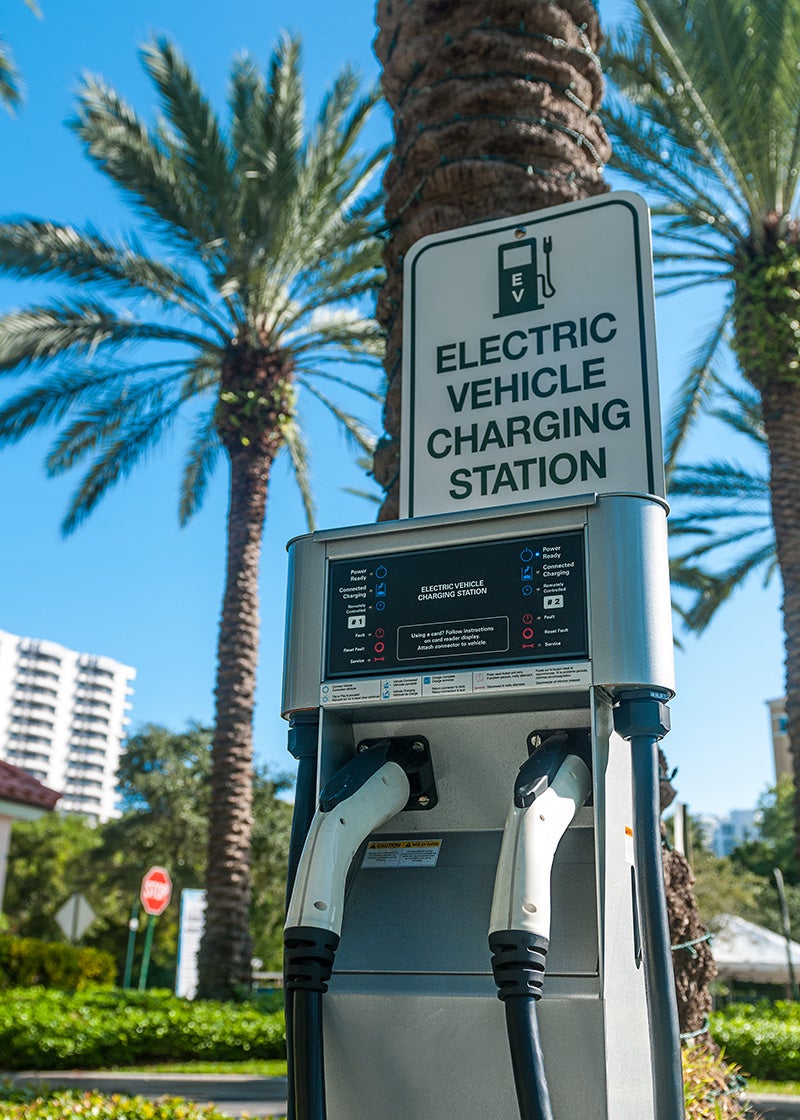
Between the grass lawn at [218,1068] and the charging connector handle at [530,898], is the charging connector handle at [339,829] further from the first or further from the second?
the grass lawn at [218,1068]

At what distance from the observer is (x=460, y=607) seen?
160 centimetres

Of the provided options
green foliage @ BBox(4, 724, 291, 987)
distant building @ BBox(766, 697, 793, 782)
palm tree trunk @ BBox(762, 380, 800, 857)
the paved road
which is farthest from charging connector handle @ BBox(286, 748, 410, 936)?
distant building @ BBox(766, 697, 793, 782)

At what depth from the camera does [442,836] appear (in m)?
1.68

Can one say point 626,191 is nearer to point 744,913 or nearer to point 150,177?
point 150,177

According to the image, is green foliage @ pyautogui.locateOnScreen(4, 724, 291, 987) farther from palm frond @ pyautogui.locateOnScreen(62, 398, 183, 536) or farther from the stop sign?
palm frond @ pyautogui.locateOnScreen(62, 398, 183, 536)

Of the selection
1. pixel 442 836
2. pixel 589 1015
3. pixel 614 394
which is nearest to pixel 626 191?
pixel 614 394

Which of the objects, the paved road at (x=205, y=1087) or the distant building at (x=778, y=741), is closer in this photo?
the paved road at (x=205, y=1087)

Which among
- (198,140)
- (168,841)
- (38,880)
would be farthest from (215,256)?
(38,880)

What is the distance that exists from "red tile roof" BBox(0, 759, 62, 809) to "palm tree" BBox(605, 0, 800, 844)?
8.34m

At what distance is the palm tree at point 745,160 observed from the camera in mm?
11234

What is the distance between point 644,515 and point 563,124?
1932 millimetres

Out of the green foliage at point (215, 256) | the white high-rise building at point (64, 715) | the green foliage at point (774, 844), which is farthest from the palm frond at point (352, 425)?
the white high-rise building at point (64, 715)

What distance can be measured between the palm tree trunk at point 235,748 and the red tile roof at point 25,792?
1.94 metres

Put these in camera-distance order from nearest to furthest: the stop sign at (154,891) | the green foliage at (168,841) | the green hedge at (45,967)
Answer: the green hedge at (45,967) < the stop sign at (154,891) < the green foliage at (168,841)
